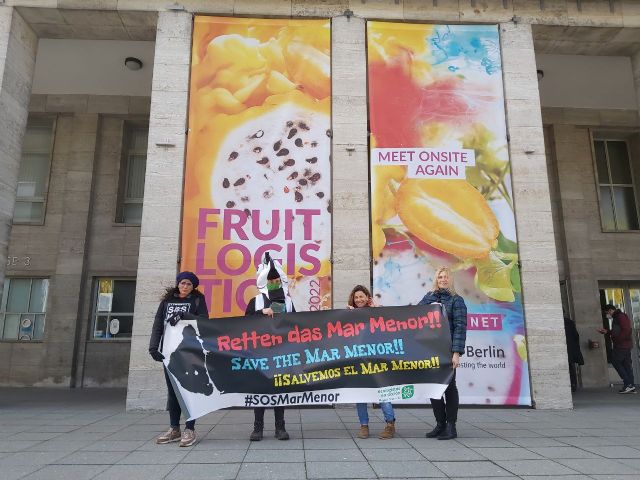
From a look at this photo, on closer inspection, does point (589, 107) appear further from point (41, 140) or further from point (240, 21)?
point (41, 140)

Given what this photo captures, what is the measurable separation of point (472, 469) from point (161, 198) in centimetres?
695

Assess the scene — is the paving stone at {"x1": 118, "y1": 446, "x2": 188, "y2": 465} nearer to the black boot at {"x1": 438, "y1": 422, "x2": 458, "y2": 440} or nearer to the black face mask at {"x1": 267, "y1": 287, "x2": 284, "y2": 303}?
the black face mask at {"x1": 267, "y1": 287, "x2": 284, "y2": 303}

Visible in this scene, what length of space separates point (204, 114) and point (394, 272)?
4.88m

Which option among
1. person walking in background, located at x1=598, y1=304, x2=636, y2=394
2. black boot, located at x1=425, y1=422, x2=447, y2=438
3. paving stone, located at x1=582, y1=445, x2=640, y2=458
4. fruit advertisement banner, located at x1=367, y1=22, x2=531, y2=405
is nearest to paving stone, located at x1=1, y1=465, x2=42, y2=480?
black boot, located at x1=425, y1=422, x2=447, y2=438

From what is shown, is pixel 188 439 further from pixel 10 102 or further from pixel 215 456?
pixel 10 102


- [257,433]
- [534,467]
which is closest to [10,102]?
[257,433]

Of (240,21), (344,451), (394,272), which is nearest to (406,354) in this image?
(344,451)

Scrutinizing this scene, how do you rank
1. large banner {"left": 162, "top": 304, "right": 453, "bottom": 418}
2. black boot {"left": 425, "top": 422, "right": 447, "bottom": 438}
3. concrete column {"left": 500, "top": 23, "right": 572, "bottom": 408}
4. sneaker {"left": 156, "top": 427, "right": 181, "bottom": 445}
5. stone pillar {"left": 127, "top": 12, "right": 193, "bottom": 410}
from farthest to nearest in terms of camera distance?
concrete column {"left": 500, "top": 23, "right": 572, "bottom": 408} < stone pillar {"left": 127, "top": 12, "right": 193, "bottom": 410} < black boot {"left": 425, "top": 422, "right": 447, "bottom": 438} < large banner {"left": 162, "top": 304, "right": 453, "bottom": 418} < sneaker {"left": 156, "top": 427, "right": 181, "bottom": 445}

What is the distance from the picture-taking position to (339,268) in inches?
344

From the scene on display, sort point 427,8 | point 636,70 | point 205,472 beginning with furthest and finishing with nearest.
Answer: point 636,70
point 427,8
point 205,472

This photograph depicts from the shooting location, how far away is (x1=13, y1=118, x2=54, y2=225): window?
14031 mm

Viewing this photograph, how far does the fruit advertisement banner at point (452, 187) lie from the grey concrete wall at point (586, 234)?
611 centimetres

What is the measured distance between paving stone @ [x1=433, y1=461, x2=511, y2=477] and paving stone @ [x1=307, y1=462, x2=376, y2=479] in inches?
29.1

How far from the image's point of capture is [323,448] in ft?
17.5
